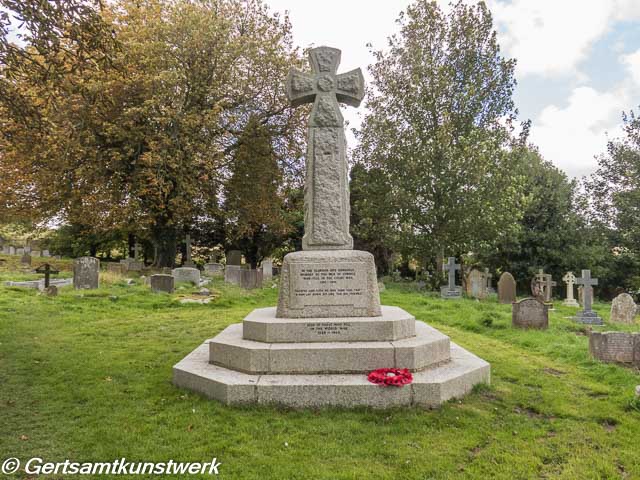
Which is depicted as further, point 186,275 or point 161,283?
point 186,275

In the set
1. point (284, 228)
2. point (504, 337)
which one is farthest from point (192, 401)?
point (284, 228)

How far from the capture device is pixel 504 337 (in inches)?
379

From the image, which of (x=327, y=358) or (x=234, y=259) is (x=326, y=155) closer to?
(x=327, y=358)

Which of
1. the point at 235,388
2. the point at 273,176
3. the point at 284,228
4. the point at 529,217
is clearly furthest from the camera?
the point at 529,217

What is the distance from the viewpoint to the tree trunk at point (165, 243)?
21.5 metres

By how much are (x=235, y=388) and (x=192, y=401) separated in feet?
1.82

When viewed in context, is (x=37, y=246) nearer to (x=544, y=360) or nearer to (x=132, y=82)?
(x=132, y=82)

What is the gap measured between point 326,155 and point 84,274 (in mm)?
11358

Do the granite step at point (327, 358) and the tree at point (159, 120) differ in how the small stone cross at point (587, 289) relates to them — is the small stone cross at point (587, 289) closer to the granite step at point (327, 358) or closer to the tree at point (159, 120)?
A: the granite step at point (327, 358)

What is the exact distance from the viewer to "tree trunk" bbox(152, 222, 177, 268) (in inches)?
846

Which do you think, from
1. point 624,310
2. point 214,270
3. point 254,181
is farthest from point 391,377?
point 214,270

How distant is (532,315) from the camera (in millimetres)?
10352

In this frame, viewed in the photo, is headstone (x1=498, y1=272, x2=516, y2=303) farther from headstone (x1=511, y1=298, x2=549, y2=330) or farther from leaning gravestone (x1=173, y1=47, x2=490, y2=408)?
leaning gravestone (x1=173, y1=47, x2=490, y2=408)

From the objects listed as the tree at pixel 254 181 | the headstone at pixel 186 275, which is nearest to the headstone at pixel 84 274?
the headstone at pixel 186 275
